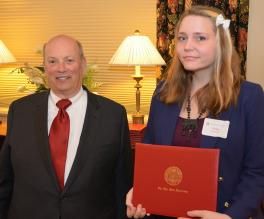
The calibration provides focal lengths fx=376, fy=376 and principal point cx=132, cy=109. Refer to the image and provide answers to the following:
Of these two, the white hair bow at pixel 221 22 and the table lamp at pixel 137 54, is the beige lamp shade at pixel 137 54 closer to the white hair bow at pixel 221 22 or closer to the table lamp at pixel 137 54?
the table lamp at pixel 137 54

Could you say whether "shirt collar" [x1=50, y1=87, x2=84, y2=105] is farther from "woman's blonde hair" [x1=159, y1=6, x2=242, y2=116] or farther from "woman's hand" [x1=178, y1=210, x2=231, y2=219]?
"woman's hand" [x1=178, y1=210, x2=231, y2=219]

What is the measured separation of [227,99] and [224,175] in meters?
0.34

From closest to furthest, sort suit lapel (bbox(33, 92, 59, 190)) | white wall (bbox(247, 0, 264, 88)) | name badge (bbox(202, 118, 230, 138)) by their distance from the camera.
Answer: name badge (bbox(202, 118, 230, 138)) → suit lapel (bbox(33, 92, 59, 190)) → white wall (bbox(247, 0, 264, 88))

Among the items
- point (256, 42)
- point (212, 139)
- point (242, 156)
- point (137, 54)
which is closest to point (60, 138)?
point (212, 139)

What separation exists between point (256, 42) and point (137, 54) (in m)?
1.22

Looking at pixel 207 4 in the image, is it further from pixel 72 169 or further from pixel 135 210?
pixel 135 210

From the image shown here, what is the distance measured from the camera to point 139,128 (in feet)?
Answer: 11.4

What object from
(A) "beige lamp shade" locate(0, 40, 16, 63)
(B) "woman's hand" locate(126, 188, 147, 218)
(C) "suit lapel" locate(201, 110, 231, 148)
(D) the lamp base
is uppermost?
(A) "beige lamp shade" locate(0, 40, 16, 63)

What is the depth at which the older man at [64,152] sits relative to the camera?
1.97m

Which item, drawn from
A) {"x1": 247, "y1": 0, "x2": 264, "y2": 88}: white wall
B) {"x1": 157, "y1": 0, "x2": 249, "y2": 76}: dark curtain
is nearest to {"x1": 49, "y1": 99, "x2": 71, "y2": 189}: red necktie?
{"x1": 157, "y1": 0, "x2": 249, "y2": 76}: dark curtain

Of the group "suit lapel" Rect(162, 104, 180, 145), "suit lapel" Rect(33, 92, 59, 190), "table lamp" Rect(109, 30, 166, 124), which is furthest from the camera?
"table lamp" Rect(109, 30, 166, 124)

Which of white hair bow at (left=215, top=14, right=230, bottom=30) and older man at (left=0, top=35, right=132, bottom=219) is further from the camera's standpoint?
older man at (left=0, top=35, right=132, bottom=219)

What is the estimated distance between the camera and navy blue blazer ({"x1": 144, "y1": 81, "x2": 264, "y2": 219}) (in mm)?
1651

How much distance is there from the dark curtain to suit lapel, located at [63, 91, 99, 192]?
5.89ft
